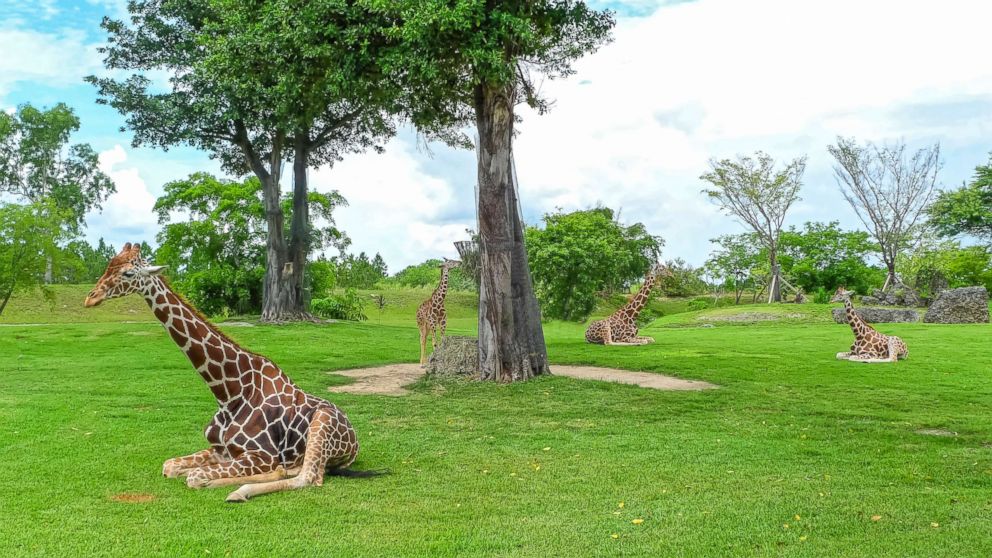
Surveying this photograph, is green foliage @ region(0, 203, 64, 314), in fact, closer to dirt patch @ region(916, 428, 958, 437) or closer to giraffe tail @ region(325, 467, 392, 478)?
giraffe tail @ region(325, 467, 392, 478)

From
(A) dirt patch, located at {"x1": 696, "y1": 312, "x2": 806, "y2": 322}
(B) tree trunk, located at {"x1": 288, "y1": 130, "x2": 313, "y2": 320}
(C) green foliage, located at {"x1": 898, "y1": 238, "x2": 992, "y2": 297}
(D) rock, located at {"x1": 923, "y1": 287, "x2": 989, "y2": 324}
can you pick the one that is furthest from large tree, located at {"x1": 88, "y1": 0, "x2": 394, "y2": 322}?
(C) green foliage, located at {"x1": 898, "y1": 238, "x2": 992, "y2": 297}

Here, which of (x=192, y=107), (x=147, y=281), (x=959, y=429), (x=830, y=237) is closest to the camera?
(x=147, y=281)

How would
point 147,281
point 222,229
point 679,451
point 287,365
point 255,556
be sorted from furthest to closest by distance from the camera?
1. point 222,229
2. point 287,365
3. point 679,451
4. point 147,281
5. point 255,556

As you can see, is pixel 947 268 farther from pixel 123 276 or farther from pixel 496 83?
pixel 123 276

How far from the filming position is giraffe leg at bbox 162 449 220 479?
21.6 feet

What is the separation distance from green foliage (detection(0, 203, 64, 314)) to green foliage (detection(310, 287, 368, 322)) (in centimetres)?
1242

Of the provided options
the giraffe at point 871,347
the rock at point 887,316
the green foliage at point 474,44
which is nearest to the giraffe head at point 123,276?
the green foliage at point 474,44

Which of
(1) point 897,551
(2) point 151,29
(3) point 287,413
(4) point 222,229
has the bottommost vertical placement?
(1) point 897,551

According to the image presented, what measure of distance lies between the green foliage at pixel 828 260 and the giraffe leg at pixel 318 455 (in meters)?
44.0

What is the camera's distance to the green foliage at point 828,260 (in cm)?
4678

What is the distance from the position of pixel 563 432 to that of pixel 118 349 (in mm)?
15282

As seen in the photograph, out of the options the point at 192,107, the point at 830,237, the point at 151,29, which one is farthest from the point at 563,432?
the point at 830,237

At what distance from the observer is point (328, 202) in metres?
35.2

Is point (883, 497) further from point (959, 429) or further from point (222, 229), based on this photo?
point (222, 229)
